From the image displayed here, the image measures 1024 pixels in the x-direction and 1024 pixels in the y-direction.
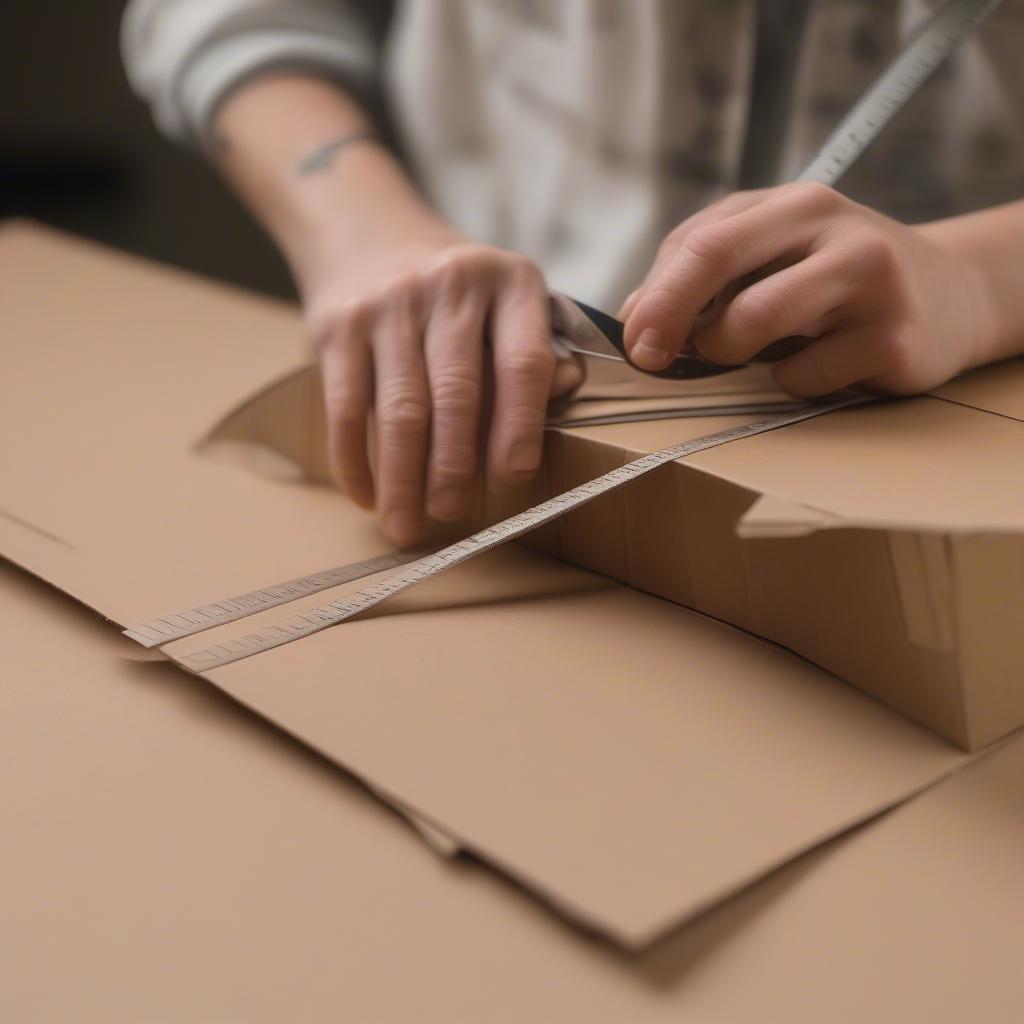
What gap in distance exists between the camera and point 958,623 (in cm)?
39

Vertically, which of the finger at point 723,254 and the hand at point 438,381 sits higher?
the finger at point 723,254

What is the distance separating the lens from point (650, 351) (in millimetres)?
502

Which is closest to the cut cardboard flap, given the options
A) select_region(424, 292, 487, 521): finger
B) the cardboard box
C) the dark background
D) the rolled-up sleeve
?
the cardboard box

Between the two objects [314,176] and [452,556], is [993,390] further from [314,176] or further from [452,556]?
[314,176]

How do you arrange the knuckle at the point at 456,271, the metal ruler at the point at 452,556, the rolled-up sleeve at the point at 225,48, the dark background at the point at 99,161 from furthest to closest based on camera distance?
the dark background at the point at 99,161, the rolled-up sleeve at the point at 225,48, the knuckle at the point at 456,271, the metal ruler at the point at 452,556

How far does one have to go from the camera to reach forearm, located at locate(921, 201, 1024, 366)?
0.55m

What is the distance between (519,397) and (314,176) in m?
0.37

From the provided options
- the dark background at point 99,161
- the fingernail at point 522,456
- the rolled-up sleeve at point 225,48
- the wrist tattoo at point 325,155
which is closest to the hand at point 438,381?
the fingernail at point 522,456

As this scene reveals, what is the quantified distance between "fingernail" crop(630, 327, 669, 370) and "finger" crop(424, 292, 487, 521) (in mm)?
73

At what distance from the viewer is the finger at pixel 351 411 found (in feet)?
1.80

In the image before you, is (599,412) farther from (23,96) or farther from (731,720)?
(23,96)

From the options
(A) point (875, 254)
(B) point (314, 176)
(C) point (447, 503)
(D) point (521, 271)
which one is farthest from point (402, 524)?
(B) point (314, 176)

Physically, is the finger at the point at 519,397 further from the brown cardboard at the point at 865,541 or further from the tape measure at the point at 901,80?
the tape measure at the point at 901,80

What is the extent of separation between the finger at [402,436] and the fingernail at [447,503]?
0.04 ft
